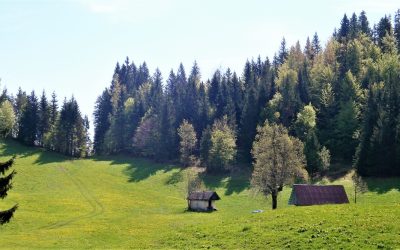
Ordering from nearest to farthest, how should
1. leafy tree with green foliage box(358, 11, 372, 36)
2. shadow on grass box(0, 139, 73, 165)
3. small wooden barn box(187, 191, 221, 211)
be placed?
1. small wooden barn box(187, 191, 221, 211)
2. shadow on grass box(0, 139, 73, 165)
3. leafy tree with green foliage box(358, 11, 372, 36)

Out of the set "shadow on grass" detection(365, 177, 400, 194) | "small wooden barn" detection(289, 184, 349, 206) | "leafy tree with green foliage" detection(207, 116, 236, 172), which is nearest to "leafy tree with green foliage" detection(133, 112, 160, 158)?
"leafy tree with green foliage" detection(207, 116, 236, 172)

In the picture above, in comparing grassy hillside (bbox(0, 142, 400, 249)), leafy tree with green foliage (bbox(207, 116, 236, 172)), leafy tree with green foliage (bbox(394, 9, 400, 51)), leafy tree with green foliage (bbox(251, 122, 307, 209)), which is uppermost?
leafy tree with green foliage (bbox(394, 9, 400, 51))

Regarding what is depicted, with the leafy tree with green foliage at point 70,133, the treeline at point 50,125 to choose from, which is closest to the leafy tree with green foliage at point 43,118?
the treeline at point 50,125

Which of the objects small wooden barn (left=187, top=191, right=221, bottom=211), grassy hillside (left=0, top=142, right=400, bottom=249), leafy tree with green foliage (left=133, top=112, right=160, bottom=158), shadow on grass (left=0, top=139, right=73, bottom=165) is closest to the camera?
grassy hillside (left=0, top=142, right=400, bottom=249)

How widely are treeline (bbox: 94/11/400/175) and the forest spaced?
0.29 meters

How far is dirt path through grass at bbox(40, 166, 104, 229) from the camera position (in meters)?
69.1

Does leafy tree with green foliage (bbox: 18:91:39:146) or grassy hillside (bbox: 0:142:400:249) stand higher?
leafy tree with green foliage (bbox: 18:91:39:146)

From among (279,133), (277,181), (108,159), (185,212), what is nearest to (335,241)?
(277,181)

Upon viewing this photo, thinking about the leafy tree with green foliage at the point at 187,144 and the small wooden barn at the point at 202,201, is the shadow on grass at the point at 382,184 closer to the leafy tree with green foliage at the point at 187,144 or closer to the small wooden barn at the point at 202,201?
the small wooden barn at the point at 202,201

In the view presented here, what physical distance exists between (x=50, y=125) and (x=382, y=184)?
10684 centimetres

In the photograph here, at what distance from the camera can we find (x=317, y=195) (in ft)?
229

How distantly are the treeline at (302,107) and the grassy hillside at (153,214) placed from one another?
29.8ft

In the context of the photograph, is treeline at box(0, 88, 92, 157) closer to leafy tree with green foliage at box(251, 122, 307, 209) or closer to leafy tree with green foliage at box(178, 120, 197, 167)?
leafy tree with green foliage at box(178, 120, 197, 167)

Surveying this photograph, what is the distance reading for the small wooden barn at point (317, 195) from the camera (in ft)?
226
